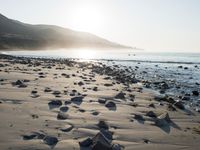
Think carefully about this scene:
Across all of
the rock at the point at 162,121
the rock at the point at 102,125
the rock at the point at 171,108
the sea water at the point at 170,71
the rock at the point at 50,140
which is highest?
the rock at the point at 50,140

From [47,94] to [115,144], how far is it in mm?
7608

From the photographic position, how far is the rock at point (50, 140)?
24.7ft

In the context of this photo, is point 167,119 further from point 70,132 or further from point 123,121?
point 70,132

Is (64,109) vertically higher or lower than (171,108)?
higher

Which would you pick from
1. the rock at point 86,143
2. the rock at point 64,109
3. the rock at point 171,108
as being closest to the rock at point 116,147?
the rock at point 86,143

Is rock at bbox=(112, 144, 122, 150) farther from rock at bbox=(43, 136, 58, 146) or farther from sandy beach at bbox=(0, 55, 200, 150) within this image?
rock at bbox=(43, 136, 58, 146)

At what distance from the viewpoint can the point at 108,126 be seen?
9492 millimetres

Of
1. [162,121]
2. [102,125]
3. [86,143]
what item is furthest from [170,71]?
[86,143]

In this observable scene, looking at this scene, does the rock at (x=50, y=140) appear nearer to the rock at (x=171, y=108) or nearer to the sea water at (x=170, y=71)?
the rock at (x=171, y=108)

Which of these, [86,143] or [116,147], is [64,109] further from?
[116,147]

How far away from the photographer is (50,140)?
7.60m

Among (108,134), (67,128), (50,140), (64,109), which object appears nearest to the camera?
(50,140)

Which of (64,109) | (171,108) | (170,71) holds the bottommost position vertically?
(170,71)

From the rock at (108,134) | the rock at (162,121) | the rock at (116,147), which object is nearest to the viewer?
the rock at (116,147)
